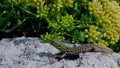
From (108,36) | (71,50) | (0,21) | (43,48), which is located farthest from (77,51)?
(0,21)

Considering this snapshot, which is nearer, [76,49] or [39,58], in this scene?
[39,58]

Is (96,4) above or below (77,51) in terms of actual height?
above

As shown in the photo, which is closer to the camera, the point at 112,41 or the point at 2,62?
the point at 2,62

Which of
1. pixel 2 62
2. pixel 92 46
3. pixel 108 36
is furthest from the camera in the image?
pixel 108 36

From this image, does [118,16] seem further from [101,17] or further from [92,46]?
[92,46]

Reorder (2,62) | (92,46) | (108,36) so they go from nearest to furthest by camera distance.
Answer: (2,62)
(92,46)
(108,36)

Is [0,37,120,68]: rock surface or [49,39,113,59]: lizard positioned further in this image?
[49,39,113,59]: lizard

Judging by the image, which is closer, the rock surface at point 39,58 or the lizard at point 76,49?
the rock surface at point 39,58
